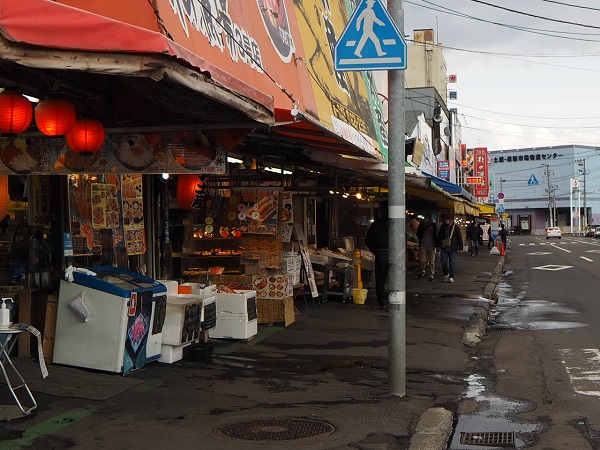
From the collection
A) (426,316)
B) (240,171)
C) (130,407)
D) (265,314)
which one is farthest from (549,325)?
(130,407)

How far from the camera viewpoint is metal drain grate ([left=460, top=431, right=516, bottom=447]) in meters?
6.10

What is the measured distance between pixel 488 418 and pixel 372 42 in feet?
12.7

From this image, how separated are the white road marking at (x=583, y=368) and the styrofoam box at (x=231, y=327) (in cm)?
432

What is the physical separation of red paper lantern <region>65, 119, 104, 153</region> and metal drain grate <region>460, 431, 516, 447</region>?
171 inches

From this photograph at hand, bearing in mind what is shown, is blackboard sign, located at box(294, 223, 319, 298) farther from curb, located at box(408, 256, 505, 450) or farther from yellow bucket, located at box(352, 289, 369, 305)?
curb, located at box(408, 256, 505, 450)

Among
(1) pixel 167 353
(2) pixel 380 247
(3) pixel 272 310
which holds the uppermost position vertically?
(2) pixel 380 247

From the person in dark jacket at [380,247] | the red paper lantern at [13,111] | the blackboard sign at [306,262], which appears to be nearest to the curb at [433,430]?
the red paper lantern at [13,111]

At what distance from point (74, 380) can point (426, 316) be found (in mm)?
8172

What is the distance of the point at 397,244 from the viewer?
7445mm

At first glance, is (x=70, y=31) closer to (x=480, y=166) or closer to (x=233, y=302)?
(x=233, y=302)

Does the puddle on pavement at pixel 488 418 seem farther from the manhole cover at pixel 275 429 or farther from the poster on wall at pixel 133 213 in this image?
the poster on wall at pixel 133 213

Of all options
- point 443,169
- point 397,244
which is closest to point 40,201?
point 397,244

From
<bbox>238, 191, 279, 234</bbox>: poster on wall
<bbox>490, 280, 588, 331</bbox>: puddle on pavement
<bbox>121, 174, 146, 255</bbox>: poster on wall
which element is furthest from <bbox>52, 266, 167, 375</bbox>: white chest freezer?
<bbox>490, 280, 588, 331</bbox>: puddle on pavement

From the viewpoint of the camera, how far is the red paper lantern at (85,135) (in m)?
6.84
